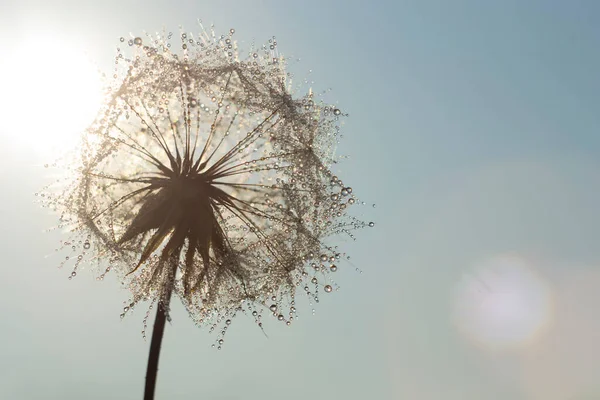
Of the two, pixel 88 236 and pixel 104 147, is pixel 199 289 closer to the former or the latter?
pixel 88 236

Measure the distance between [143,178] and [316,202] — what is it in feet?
11.3

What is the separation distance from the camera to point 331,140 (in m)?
12.8

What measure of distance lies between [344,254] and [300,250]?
0.88 m

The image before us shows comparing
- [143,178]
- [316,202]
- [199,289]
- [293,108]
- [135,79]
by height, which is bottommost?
[199,289]

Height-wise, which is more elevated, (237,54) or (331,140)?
(237,54)

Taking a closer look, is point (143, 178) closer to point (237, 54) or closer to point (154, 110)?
point (154, 110)

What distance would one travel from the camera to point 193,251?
37.3ft

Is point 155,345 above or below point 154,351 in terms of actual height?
above

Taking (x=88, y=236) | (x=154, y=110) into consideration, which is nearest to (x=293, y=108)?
(x=154, y=110)

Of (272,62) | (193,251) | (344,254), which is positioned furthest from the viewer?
(272,62)

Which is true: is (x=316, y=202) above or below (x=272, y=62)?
below

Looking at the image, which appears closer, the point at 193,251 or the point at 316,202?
the point at 193,251

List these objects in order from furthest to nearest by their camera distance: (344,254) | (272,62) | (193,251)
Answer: (272,62) < (344,254) < (193,251)

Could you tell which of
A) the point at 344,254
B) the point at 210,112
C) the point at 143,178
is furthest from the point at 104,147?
the point at 344,254
